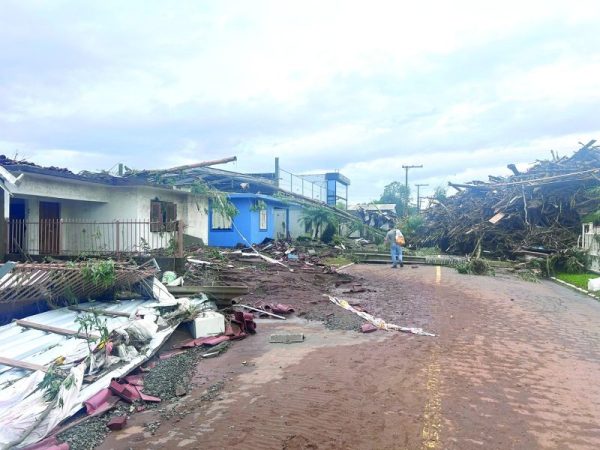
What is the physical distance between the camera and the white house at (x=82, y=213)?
42.0 ft

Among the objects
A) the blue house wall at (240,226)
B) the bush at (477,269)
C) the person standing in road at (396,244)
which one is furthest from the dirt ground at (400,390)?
the blue house wall at (240,226)

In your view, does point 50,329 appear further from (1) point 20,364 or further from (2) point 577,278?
(2) point 577,278

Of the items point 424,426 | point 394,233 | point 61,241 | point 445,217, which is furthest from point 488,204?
point 424,426

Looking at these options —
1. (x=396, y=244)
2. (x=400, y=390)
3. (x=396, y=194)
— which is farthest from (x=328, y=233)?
(x=396, y=194)

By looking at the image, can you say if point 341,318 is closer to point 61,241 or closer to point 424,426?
point 424,426

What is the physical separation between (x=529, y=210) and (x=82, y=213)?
19.5m

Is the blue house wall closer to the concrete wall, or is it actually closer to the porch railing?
the concrete wall

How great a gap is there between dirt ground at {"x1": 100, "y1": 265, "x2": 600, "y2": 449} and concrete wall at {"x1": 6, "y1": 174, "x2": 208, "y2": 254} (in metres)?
7.81

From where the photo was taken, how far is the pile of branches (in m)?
21.8

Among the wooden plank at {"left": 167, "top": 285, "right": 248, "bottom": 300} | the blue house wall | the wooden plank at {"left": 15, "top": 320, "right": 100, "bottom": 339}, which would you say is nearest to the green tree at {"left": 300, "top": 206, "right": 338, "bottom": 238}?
the blue house wall

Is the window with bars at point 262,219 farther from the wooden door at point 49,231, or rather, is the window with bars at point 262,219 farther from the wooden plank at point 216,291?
the wooden plank at point 216,291

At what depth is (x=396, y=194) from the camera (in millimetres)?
56938

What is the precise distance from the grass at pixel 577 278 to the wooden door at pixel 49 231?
15386 millimetres

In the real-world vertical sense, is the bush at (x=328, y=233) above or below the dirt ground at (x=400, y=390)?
above
